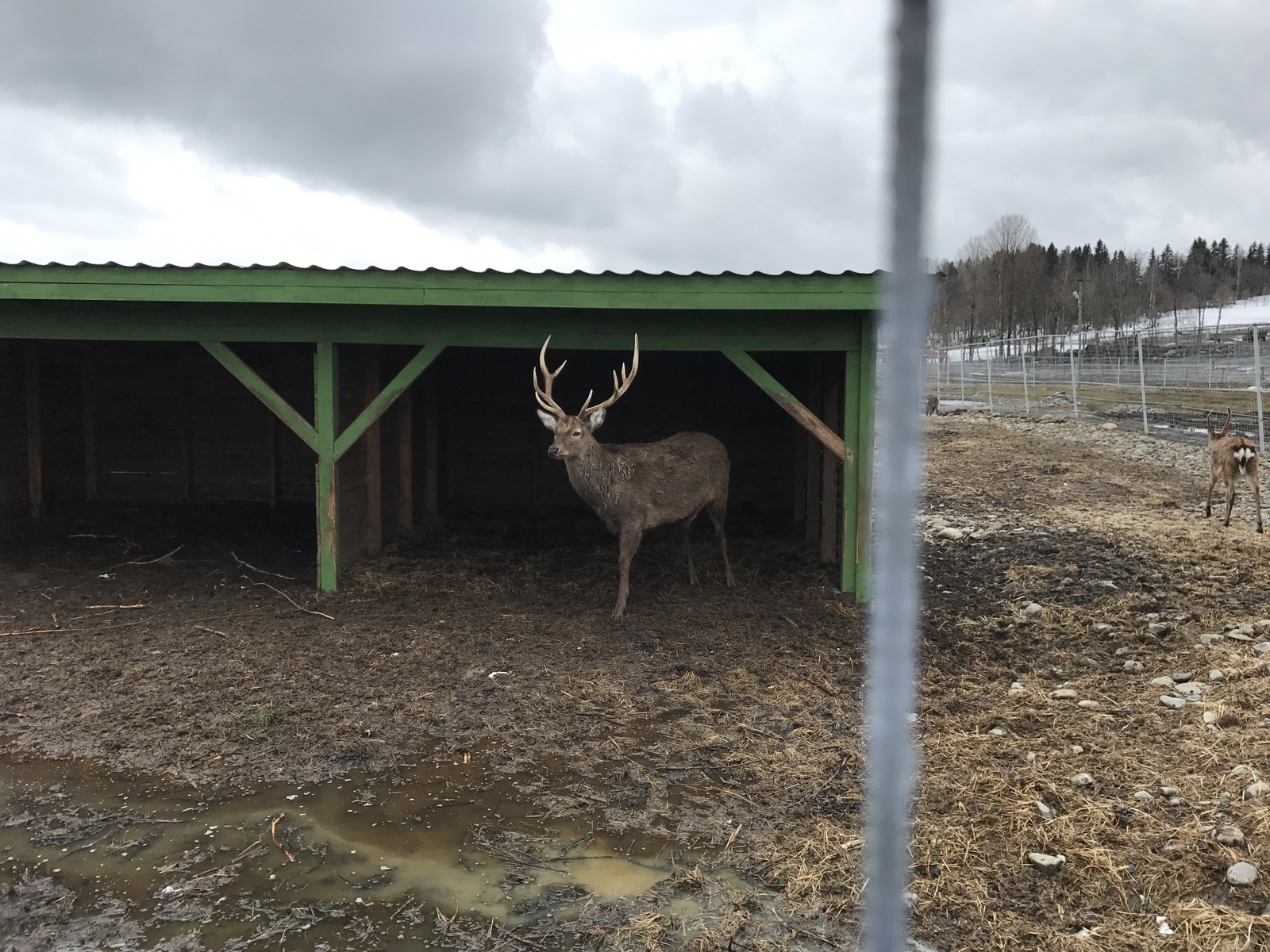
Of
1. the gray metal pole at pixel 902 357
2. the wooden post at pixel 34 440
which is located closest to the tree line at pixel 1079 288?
the gray metal pole at pixel 902 357

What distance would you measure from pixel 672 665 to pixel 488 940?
2976mm

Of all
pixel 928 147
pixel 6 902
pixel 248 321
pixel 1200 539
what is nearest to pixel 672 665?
pixel 6 902

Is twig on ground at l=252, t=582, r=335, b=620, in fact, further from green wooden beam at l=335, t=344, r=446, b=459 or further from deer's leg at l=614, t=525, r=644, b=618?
deer's leg at l=614, t=525, r=644, b=618

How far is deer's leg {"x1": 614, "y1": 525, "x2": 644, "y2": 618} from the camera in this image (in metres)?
6.96

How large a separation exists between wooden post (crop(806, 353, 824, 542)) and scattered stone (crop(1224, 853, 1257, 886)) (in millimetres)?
6289

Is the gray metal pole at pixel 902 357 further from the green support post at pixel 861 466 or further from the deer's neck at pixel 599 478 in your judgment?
the green support post at pixel 861 466

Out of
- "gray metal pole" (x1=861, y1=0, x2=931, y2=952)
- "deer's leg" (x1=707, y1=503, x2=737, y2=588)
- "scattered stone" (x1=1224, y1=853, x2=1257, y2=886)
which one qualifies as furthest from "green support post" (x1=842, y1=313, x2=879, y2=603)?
"gray metal pole" (x1=861, y1=0, x2=931, y2=952)

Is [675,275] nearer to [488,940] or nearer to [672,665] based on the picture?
[672,665]

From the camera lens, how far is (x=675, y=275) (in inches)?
257

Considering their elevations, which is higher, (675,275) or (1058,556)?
(675,275)

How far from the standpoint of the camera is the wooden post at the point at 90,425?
1086 cm

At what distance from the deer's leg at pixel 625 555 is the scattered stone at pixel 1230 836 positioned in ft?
13.8

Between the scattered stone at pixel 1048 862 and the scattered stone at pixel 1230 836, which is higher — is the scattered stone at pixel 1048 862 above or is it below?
below

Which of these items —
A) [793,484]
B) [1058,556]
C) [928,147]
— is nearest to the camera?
[928,147]
